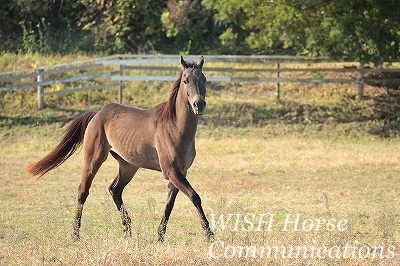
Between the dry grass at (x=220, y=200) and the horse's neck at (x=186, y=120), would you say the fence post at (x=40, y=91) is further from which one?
the horse's neck at (x=186, y=120)

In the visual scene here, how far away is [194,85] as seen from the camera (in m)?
10.0

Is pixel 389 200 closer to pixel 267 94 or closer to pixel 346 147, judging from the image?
pixel 346 147

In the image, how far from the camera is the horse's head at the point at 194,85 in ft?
32.3

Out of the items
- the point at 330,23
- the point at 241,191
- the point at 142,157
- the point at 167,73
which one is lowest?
the point at 241,191

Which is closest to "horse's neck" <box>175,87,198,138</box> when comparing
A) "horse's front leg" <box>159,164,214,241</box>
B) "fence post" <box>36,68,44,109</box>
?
"horse's front leg" <box>159,164,214,241</box>

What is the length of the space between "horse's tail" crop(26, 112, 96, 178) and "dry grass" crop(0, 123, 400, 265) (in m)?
0.58

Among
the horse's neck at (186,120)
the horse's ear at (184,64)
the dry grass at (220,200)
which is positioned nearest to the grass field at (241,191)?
the dry grass at (220,200)

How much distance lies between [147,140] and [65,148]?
1.44 meters

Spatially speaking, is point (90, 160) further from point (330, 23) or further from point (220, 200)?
point (330, 23)

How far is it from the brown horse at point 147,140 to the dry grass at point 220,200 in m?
0.31

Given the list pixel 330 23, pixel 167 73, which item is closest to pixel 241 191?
pixel 330 23

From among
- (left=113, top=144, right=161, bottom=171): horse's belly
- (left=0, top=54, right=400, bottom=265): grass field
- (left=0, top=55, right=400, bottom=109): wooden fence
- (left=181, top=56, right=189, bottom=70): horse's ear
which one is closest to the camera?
(left=0, top=54, right=400, bottom=265): grass field

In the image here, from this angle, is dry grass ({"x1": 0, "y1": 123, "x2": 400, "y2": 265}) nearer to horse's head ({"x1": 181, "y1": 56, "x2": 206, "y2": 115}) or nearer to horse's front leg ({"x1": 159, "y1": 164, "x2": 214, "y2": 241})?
horse's front leg ({"x1": 159, "y1": 164, "x2": 214, "y2": 241})

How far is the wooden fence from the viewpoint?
2308 centimetres
